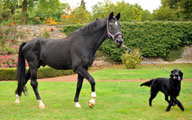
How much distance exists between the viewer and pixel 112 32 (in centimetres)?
623

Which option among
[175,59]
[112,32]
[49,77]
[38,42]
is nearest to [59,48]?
[38,42]

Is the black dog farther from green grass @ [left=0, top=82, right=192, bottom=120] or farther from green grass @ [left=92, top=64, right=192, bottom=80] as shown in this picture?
green grass @ [left=92, top=64, right=192, bottom=80]

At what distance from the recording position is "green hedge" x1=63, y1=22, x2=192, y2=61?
820 inches

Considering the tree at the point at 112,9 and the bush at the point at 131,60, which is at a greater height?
the tree at the point at 112,9

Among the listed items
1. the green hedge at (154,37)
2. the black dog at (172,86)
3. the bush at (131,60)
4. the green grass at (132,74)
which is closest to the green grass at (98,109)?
the black dog at (172,86)

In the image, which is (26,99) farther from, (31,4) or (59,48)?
(31,4)

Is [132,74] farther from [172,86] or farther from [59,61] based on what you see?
[172,86]

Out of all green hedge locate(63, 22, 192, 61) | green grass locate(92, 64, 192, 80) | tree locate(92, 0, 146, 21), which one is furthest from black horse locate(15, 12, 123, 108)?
tree locate(92, 0, 146, 21)

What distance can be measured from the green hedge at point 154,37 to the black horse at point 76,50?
13909mm

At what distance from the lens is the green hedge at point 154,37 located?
2083 centimetres

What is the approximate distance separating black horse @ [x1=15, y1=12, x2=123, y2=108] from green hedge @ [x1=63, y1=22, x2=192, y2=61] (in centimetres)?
1391

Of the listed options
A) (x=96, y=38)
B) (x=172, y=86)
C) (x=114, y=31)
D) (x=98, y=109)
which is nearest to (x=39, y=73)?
(x=96, y=38)

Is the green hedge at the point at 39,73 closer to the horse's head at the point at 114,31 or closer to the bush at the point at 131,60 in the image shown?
the bush at the point at 131,60

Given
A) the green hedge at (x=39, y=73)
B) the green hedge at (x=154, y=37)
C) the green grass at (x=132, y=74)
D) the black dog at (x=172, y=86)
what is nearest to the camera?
the black dog at (x=172, y=86)
